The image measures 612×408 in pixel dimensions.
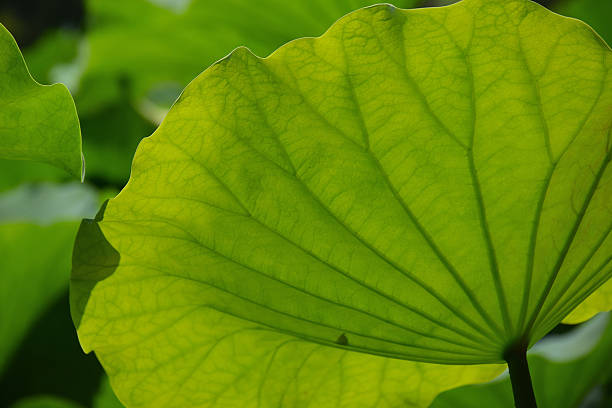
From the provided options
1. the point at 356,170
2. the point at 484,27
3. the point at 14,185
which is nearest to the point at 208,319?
the point at 356,170

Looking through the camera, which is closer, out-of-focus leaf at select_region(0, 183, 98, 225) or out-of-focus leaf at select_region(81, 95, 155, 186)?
out-of-focus leaf at select_region(0, 183, 98, 225)

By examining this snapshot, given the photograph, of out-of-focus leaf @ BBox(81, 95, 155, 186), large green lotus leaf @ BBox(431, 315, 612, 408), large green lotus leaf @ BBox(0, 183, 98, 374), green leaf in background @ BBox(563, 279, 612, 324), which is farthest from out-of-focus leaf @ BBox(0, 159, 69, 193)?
green leaf in background @ BBox(563, 279, 612, 324)

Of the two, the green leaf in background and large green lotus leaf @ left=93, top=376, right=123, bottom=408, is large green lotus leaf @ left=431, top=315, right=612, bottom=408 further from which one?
large green lotus leaf @ left=93, top=376, right=123, bottom=408

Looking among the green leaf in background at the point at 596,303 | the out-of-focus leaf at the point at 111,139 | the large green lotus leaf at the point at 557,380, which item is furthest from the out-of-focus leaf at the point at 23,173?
the green leaf in background at the point at 596,303

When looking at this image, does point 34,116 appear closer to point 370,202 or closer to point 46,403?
point 370,202

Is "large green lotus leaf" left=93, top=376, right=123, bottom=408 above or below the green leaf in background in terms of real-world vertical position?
below

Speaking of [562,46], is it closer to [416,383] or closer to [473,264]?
[473,264]

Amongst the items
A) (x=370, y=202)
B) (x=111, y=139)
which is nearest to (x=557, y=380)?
(x=370, y=202)
